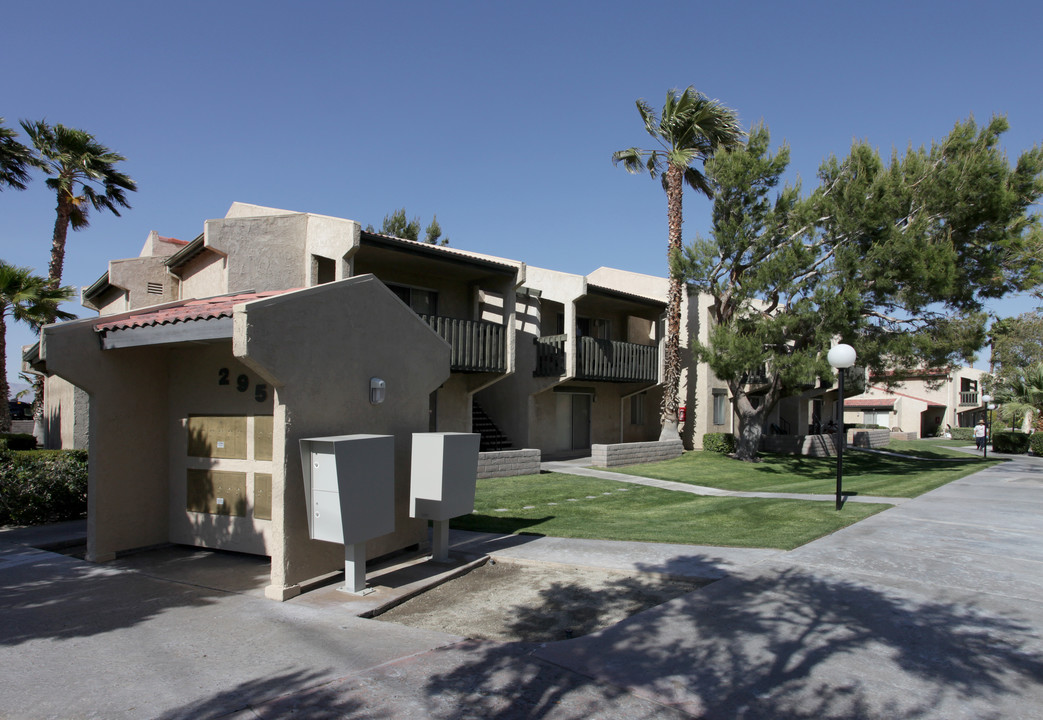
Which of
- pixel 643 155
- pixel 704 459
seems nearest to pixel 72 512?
pixel 704 459

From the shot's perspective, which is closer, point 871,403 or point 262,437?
point 262,437

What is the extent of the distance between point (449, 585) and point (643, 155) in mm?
20964

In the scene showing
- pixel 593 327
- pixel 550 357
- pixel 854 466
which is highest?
pixel 593 327

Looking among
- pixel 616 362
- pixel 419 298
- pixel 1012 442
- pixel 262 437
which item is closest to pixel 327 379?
pixel 262 437

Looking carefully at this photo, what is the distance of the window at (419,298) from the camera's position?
1862 cm

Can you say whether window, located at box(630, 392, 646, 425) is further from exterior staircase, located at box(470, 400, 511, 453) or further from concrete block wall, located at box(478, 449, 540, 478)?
concrete block wall, located at box(478, 449, 540, 478)

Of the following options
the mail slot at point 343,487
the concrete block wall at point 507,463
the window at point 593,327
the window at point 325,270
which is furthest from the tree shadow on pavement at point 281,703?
the window at point 593,327

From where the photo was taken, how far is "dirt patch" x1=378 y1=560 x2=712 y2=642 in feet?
19.2

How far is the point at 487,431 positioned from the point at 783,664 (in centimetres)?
1629

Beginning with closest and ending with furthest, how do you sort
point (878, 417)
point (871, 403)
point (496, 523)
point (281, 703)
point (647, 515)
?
point (281, 703)
point (496, 523)
point (647, 515)
point (871, 403)
point (878, 417)

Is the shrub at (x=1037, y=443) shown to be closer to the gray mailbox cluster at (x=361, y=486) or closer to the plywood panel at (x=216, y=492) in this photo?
the gray mailbox cluster at (x=361, y=486)

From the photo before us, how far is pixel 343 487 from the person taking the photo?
6.20 m

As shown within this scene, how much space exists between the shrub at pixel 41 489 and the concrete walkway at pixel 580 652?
367 centimetres

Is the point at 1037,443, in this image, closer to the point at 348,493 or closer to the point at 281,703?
the point at 348,493
